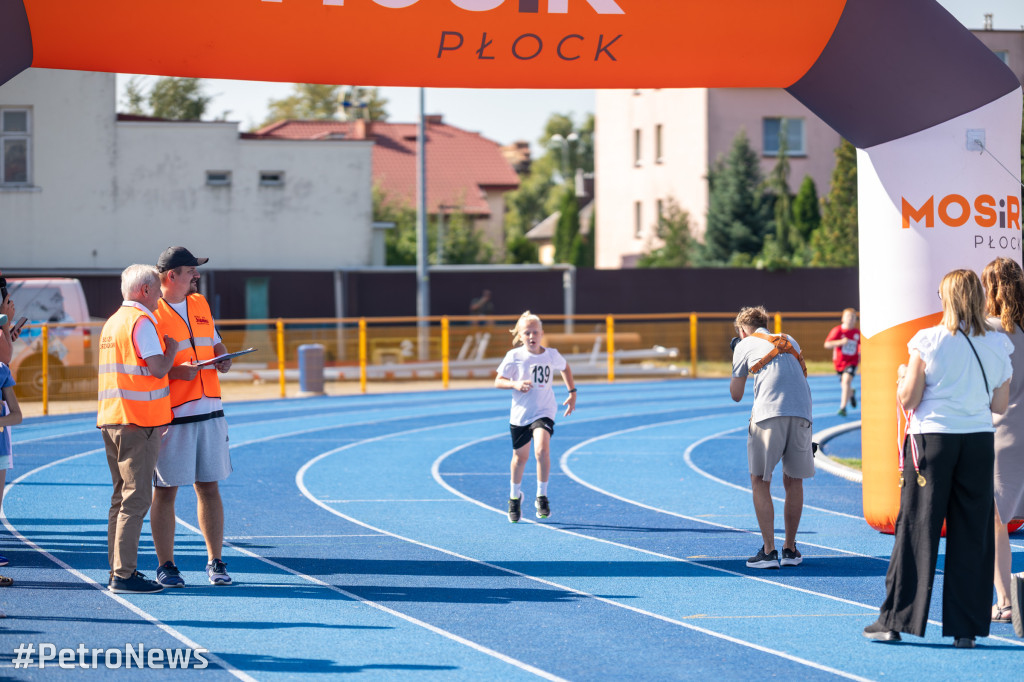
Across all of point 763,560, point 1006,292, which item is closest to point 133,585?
point 763,560

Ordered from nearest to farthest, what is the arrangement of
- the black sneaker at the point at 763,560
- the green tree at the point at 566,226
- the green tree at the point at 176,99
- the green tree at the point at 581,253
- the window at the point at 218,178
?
the black sneaker at the point at 763,560, the window at the point at 218,178, the green tree at the point at 176,99, the green tree at the point at 581,253, the green tree at the point at 566,226

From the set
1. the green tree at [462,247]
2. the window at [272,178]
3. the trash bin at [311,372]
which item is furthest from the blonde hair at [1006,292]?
the green tree at [462,247]

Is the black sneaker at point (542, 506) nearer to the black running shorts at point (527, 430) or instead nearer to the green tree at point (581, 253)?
the black running shorts at point (527, 430)

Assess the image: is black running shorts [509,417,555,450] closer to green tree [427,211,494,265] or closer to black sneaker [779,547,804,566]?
black sneaker [779,547,804,566]

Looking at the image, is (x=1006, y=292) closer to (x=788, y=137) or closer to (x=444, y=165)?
(x=788, y=137)

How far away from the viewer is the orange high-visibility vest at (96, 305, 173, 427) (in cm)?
744

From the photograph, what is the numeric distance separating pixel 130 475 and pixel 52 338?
15830 mm

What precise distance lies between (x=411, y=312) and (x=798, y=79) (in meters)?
23.8

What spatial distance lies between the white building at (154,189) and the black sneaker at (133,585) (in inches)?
979

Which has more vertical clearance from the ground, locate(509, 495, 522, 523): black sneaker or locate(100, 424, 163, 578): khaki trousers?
locate(100, 424, 163, 578): khaki trousers

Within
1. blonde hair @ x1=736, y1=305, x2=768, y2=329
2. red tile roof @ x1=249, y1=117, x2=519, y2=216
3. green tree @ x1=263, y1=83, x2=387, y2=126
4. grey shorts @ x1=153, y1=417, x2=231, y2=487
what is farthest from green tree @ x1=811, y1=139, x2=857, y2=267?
green tree @ x1=263, y1=83, x2=387, y2=126

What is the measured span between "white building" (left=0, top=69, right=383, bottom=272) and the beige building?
17662 millimetres

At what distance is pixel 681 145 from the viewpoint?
48250mm

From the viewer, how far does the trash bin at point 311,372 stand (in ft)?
81.7
